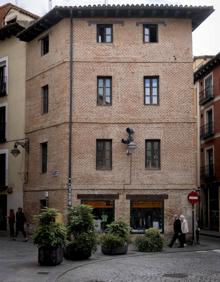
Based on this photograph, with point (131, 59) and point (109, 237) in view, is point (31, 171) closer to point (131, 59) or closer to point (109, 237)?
point (131, 59)

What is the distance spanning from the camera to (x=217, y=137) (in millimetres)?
42125

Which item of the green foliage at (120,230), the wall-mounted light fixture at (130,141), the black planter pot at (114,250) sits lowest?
the black planter pot at (114,250)

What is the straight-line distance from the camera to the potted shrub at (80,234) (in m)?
19.3

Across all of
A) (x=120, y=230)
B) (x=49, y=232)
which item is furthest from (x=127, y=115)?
(x=49, y=232)

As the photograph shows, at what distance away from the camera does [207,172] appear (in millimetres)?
43969

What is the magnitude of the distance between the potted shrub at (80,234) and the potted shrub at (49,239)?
1.58 meters

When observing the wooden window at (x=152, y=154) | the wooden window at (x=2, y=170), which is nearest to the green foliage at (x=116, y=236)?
the wooden window at (x=152, y=154)

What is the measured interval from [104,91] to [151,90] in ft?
7.73

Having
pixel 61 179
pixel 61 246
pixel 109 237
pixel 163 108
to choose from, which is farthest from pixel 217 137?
pixel 61 246

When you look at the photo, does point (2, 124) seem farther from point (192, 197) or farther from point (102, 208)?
point (192, 197)

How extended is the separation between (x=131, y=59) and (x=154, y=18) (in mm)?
2362

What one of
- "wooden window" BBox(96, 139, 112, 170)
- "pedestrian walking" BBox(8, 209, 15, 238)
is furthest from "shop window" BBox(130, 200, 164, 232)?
"pedestrian walking" BBox(8, 209, 15, 238)

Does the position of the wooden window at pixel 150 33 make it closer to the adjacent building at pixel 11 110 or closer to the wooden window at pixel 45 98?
the wooden window at pixel 45 98

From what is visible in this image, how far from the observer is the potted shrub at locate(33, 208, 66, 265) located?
17391 mm
